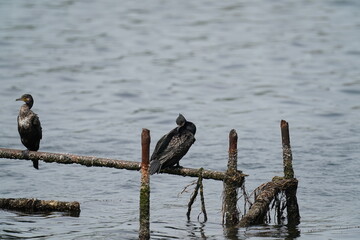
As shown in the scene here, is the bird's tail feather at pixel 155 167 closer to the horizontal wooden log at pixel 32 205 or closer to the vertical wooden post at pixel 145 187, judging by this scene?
the vertical wooden post at pixel 145 187

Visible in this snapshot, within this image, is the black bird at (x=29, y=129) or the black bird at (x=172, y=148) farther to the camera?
the black bird at (x=29, y=129)

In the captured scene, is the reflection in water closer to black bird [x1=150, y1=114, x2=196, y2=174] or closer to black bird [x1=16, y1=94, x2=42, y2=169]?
black bird [x1=150, y1=114, x2=196, y2=174]

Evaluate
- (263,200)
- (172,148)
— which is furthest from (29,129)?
(263,200)

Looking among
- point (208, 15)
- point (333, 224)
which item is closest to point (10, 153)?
point (333, 224)

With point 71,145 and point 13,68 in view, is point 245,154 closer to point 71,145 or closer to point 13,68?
point 71,145

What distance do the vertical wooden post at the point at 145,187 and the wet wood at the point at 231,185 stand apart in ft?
4.84

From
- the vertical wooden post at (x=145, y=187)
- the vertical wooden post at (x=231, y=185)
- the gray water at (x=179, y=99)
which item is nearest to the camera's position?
the vertical wooden post at (x=145, y=187)

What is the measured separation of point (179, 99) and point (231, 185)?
1787 centimetres

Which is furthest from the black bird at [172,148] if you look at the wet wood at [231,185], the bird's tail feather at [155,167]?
the wet wood at [231,185]

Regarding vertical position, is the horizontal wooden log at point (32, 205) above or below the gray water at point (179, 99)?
below

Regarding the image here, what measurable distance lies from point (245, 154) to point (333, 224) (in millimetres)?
7145

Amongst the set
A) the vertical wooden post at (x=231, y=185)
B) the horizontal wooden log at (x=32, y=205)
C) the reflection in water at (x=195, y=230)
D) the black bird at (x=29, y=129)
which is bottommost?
the reflection in water at (x=195, y=230)

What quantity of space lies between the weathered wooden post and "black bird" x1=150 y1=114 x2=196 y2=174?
1.47m

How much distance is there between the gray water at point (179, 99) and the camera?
53.0 feet
